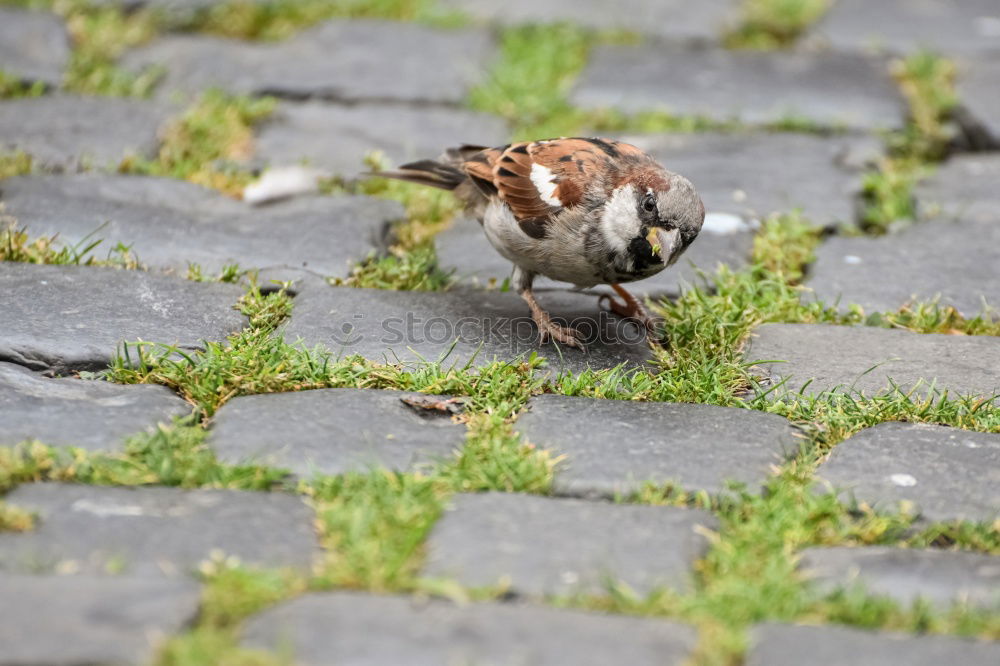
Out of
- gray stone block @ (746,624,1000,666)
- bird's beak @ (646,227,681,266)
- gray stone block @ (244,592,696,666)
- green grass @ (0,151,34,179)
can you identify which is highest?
bird's beak @ (646,227,681,266)

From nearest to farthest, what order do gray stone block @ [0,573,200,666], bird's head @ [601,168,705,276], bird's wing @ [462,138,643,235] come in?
gray stone block @ [0,573,200,666]
bird's head @ [601,168,705,276]
bird's wing @ [462,138,643,235]

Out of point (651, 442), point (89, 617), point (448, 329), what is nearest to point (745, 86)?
point (448, 329)

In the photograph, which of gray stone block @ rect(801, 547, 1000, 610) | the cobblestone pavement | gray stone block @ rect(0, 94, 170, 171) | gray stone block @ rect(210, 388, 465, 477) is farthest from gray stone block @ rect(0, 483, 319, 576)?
gray stone block @ rect(0, 94, 170, 171)

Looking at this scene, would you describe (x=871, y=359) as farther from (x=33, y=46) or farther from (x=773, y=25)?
(x=33, y=46)

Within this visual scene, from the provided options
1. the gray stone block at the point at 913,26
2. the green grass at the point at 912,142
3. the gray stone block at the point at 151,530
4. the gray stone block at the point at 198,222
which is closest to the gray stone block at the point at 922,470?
the gray stone block at the point at 151,530

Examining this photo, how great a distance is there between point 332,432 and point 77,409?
0.71 metres

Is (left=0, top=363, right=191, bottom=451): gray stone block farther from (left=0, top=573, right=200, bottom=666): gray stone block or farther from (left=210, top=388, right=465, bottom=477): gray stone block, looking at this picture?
(left=0, top=573, right=200, bottom=666): gray stone block

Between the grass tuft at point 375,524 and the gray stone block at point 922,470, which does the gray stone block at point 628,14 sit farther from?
the grass tuft at point 375,524

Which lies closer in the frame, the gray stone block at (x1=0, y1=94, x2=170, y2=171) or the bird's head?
the bird's head

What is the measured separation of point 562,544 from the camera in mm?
2678

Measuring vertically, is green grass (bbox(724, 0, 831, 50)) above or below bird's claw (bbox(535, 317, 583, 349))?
above

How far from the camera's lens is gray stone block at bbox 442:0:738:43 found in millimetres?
6832

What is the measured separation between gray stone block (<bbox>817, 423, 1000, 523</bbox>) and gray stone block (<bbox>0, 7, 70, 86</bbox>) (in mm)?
4353

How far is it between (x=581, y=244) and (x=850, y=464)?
115 cm
